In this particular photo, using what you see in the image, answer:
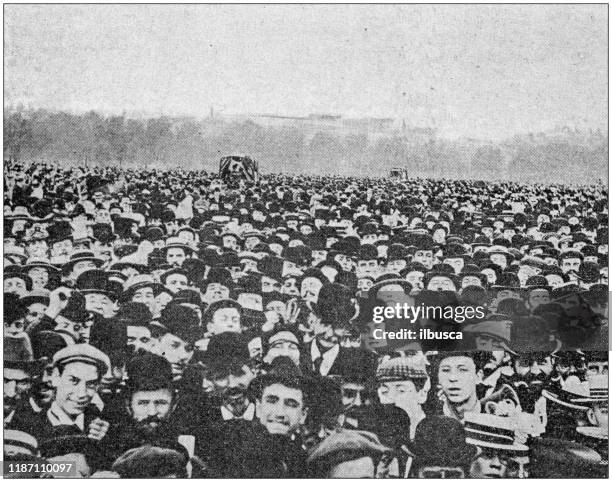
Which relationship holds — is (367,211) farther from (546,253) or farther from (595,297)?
(595,297)

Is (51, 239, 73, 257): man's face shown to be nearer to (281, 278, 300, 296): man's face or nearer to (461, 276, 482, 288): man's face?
(281, 278, 300, 296): man's face

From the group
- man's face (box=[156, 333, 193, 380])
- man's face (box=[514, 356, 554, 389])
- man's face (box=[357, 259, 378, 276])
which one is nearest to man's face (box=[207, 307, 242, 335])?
man's face (box=[156, 333, 193, 380])

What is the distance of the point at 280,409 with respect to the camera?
3.81 m

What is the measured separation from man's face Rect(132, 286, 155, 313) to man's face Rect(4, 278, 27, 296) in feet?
2.35

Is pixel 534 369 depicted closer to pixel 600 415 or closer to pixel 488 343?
pixel 488 343

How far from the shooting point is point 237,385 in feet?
12.5

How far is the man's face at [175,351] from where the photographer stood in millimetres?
3811

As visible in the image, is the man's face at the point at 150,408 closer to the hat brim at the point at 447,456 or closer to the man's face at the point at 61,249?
the man's face at the point at 61,249

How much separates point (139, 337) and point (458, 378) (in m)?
2.06

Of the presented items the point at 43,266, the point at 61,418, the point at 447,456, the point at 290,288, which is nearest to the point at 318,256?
the point at 290,288

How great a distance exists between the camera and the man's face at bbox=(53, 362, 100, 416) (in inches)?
147

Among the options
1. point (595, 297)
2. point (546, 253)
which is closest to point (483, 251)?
point (546, 253)

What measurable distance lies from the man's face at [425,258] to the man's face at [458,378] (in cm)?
62

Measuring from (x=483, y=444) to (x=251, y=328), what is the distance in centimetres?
167
